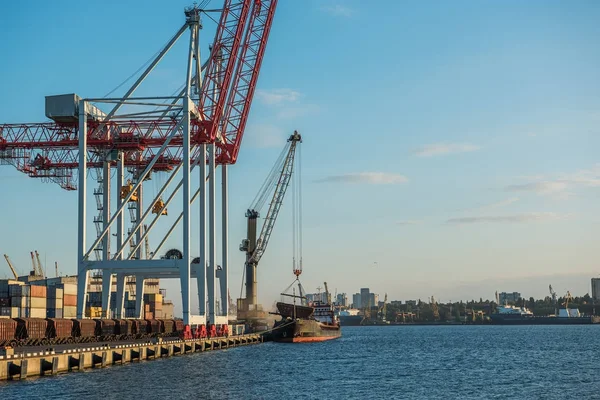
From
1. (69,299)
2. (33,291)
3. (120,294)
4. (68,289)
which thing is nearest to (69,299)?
(69,299)

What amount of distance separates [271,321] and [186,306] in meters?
78.8

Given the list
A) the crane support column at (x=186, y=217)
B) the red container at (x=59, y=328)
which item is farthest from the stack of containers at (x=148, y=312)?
the red container at (x=59, y=328)

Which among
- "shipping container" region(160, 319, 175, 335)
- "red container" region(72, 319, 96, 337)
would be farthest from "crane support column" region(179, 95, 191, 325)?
"shipping container" region(160, 319, 175, 335)

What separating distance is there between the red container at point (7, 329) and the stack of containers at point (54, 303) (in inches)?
1734

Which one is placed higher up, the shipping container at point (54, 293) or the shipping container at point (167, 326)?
the shipping container at point (54, 293)

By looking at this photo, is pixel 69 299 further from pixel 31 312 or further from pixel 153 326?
pixel 153 326

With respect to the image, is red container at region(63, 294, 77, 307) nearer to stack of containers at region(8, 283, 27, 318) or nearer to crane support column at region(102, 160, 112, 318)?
stack of containers at region(8, 283, 27, 318)

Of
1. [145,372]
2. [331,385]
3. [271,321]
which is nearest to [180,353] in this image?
[145,372]

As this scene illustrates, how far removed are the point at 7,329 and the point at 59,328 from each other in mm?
7714

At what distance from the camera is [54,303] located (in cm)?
10162

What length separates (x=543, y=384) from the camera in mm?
57156

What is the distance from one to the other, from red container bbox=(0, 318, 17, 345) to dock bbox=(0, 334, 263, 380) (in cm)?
432

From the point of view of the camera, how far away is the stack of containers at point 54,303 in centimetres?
10119

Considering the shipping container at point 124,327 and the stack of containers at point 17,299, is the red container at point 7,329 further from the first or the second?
the stack of containers at point 17,299
